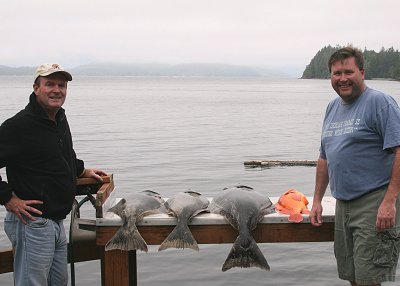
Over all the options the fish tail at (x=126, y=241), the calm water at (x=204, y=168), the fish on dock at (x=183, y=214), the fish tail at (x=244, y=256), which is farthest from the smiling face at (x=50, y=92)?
the calm water at (x=204, y=168)

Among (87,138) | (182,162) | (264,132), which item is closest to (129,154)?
(182,162)

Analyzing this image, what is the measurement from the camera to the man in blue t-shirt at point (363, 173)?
13.9ft

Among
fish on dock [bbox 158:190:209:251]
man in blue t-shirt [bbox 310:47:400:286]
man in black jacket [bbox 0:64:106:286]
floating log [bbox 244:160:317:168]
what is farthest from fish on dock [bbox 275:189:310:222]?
floating log [bbox 244:160:317:168]

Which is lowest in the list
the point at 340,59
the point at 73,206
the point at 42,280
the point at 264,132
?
the point at 264,132

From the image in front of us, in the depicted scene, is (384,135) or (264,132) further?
(264,132)

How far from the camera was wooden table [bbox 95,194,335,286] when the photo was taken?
493 cm

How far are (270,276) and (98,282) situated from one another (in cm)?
290

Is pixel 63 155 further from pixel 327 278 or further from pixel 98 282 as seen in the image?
pixel 327 278

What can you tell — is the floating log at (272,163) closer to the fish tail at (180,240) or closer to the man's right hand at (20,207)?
the fish tail at (180,240)

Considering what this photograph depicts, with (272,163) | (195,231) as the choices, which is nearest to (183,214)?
(195,231)

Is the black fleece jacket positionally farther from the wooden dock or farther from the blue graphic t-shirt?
the blue graphic t-shirt

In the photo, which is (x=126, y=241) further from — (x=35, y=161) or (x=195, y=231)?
(x=35, y=161)

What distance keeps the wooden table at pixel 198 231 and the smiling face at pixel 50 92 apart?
1.07m

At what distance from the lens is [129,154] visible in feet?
77.9
